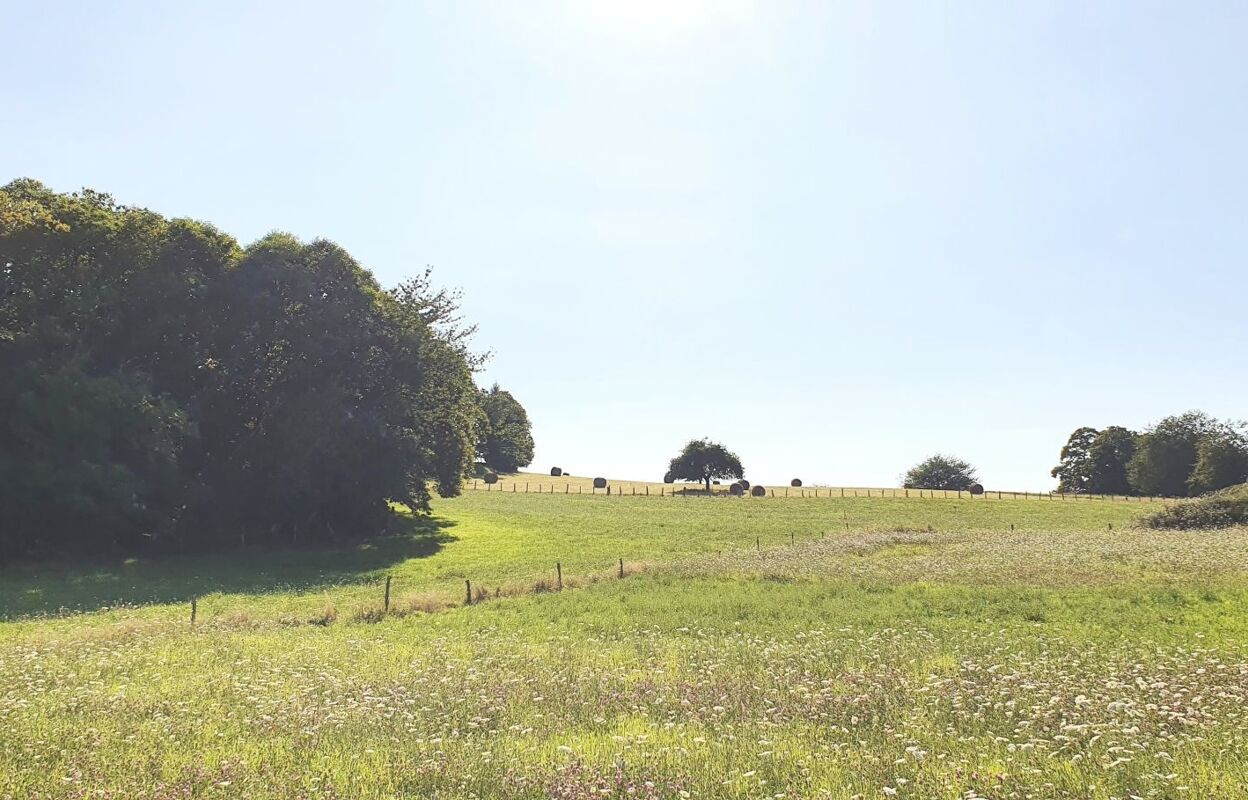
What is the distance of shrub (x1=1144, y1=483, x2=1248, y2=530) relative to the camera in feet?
149

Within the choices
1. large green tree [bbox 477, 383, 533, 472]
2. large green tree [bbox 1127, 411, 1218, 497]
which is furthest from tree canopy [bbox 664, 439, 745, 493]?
large green tree [bbox 1127, 411, 1218, 497]

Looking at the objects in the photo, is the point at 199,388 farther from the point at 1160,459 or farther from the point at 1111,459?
the point at 1111,459

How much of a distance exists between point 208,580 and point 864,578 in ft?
101

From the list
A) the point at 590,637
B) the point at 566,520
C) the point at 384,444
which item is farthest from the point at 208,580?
the point at 566,520

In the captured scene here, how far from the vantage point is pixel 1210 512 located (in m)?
46.5

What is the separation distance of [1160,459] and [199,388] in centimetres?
12709

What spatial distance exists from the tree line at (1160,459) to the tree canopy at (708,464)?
62398 millimetres

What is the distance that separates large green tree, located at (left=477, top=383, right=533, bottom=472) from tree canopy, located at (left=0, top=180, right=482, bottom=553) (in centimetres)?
8191

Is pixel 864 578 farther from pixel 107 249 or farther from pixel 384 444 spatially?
pixel 107 249

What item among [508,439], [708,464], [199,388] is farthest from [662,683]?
[508,439]

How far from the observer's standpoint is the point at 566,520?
6156cm

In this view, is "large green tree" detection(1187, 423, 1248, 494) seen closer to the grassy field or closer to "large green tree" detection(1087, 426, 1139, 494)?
"large green tree" detection(1087, 426, 1139, 494)

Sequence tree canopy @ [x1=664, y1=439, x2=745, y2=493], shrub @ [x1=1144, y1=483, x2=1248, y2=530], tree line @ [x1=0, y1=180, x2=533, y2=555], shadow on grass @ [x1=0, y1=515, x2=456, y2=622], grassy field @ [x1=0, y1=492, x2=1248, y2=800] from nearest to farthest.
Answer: grassy field @ [x1=0, y1=492, x2=1248, y2=800] → shadow on grass @ [x1=0, y1=515, x2=456, y2=622] → tree line @ [x1=0, y1=180, x2=533, y2=555] → shrub @ [x1=1144, y1=483, x2=1248, y2=530] → tree canopy @ [x1=664, y1=439, x2=745, y2=493]

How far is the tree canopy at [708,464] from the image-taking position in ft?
403
